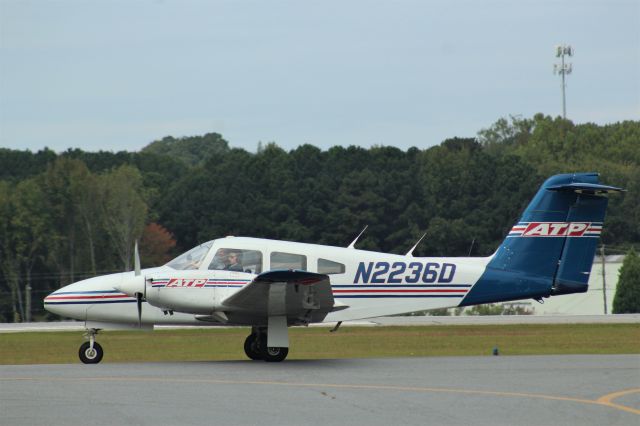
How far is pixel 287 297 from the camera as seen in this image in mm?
17391

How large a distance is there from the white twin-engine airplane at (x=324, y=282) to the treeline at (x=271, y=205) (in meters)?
44.8

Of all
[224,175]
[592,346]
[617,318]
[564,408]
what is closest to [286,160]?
[224,175]

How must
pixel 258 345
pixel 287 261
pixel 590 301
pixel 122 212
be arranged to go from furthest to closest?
pixel 122 212, pixel 590 301, pixel 258 345, pixel 287 261

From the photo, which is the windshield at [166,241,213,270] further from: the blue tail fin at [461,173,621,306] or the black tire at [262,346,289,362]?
the blue tail fin at [461,173,621,306]

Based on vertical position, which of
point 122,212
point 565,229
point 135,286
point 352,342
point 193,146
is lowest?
point 352,342

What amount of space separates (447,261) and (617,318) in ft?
73.7

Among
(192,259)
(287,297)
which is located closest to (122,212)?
(192,259)

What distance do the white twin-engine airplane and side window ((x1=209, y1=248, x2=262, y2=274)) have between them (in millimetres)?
16

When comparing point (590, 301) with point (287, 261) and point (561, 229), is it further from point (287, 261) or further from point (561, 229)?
point (287, 261)

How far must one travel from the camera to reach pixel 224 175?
267ft

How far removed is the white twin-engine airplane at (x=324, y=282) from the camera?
17.7 meters

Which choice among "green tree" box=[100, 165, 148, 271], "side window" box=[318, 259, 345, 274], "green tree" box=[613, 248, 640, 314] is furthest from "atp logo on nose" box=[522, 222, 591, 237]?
"green tree" box=[100, 165, 148, 271]

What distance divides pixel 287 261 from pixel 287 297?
960mm

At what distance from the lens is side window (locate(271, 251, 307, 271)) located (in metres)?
18.1
